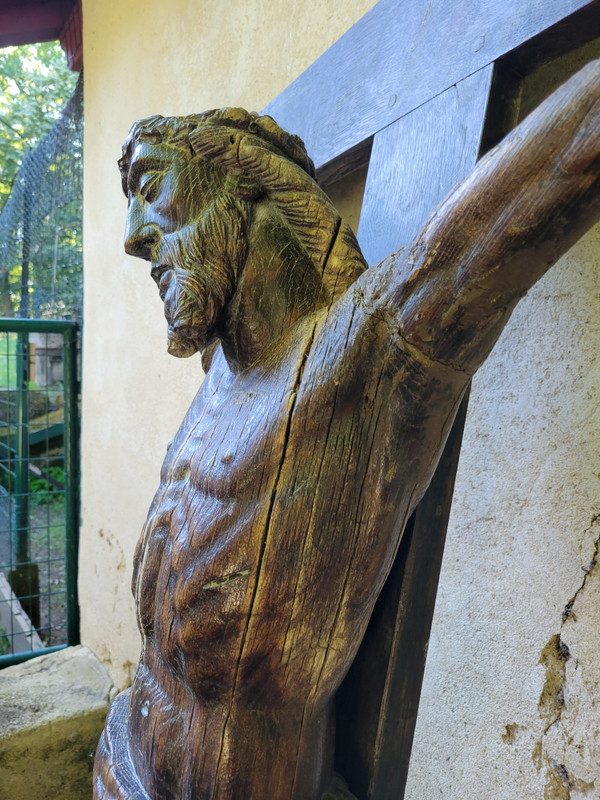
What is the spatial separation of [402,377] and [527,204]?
184 mm

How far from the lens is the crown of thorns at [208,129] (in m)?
0.75

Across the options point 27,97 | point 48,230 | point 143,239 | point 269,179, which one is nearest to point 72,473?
point 48,230

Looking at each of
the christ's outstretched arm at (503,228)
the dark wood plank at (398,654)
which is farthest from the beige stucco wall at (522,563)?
the christ's outstretched arm at (503,228)

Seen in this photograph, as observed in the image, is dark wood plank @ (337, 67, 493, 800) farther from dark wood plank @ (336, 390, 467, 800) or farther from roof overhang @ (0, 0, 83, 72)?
roof overhang @ (0, 0, 83, 72)

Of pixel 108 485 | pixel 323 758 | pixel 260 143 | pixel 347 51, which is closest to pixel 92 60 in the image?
pixel 108 485

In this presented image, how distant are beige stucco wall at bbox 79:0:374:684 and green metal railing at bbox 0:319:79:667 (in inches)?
→ 5.3

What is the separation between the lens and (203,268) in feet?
2.34

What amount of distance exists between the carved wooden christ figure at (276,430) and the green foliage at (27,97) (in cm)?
498

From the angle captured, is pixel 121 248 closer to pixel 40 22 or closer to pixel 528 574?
pixel 40 22

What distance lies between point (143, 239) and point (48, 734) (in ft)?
5.72

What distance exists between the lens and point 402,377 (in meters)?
0.60

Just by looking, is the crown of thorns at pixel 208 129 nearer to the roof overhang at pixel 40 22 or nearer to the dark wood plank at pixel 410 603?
the dark wood plank at pixel 410 603

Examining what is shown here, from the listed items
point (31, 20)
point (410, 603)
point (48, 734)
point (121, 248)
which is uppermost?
point (31, 20)

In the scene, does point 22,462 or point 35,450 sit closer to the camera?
point 22,462
